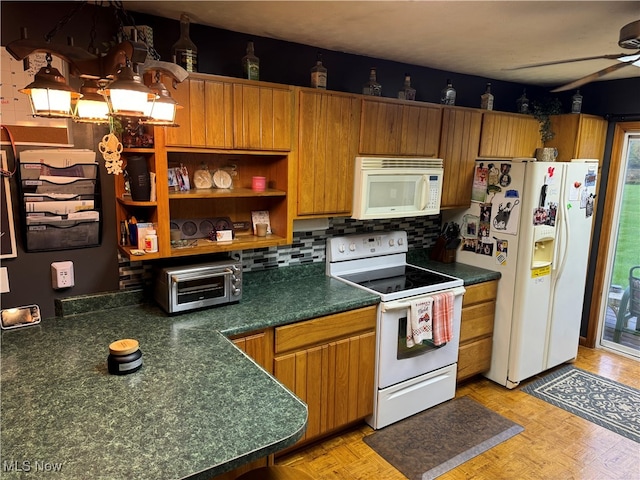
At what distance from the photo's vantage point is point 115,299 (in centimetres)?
228

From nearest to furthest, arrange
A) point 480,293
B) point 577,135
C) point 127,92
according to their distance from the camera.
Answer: point 127,92 < point 480,293 < point 577,135

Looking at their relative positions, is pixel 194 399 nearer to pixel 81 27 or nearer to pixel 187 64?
pixel 187 64

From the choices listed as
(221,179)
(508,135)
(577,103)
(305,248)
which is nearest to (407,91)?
(508,135)

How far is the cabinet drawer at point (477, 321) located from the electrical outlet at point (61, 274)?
8.03ft

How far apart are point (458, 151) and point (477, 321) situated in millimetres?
1247

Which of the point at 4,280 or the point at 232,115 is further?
the point at 232,115

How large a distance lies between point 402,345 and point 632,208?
2705mm

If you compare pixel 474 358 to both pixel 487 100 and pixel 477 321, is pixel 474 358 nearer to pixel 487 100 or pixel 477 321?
pixel 477 321

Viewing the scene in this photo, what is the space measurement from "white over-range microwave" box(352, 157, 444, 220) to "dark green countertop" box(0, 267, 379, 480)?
1012 mm

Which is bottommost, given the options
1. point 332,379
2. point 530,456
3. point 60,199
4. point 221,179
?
point 530,456

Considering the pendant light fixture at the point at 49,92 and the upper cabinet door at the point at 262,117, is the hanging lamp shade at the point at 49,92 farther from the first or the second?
the upper cabinet door at the point at 262,117

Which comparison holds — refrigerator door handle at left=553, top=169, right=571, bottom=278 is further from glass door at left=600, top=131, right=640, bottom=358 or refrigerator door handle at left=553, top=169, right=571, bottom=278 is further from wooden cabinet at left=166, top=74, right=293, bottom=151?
wooden cabinet at left=166, top=74, right=293, bottom=151

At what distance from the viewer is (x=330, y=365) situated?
8.16ft

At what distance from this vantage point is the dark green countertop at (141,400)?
114 centimetres
